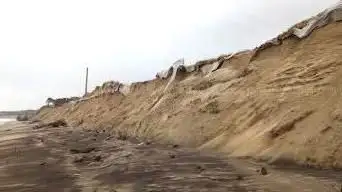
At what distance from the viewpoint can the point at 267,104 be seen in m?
11.9

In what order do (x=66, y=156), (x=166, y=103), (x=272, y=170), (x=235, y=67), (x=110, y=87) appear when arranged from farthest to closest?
(x=110, y=87) → (x=166, y=103) → (x=235, y=67) → (x=66, y=156) → (x=272, y=170)

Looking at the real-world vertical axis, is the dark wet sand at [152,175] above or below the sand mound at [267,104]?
below

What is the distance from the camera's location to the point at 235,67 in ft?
54.3

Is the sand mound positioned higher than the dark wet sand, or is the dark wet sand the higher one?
the sand mound

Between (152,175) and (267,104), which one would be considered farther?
(267,104)

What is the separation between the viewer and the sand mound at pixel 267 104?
30.7ft

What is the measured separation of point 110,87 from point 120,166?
2696 centimetres

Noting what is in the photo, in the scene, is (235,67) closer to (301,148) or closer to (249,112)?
(249,112)

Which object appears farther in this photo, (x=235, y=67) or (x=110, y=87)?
(x=110, y=87)

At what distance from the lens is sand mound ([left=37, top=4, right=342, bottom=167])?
30.7ft

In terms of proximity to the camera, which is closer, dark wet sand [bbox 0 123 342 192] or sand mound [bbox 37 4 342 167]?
dark wet sand [bbox 0 123 342 192]

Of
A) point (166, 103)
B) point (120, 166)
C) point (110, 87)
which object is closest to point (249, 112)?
point (120, 166)

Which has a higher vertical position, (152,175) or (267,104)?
(267,104)

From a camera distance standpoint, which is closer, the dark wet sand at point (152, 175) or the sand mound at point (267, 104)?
the dark wet sand at point (152, 175)
